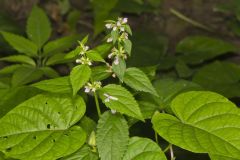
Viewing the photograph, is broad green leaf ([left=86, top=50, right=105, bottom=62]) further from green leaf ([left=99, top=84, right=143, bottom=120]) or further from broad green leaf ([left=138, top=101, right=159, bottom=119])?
broad green leaf ([left=138, top=101, right=159, bottom=119])

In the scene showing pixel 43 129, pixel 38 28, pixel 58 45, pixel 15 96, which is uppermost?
pixel 38 28

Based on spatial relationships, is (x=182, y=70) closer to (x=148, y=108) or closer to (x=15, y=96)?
(x=148, y=108)

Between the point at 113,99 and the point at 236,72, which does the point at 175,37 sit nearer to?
the point at 236,72

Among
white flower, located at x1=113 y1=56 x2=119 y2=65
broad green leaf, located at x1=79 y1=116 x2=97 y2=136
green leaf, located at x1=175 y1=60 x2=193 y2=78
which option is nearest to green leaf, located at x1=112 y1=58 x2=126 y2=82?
white flower, located at x1=113 y1=56 x2=119 y2=65

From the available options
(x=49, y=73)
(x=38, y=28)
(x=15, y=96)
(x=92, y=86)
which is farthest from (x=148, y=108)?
(x=38, y=28)

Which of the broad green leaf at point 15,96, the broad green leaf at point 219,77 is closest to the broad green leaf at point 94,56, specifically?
the broad green leaf at point 15,96

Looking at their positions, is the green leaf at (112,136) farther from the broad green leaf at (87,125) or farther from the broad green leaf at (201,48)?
the broad green leaf at (201,48)

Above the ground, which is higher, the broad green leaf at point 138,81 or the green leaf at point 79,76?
the green leaf at point 79,76
